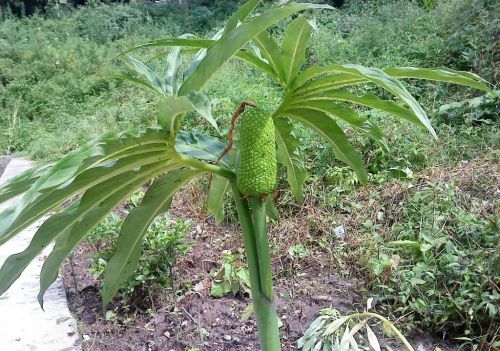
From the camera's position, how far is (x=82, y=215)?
0.95 meters

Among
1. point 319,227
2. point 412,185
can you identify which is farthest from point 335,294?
point 412,185

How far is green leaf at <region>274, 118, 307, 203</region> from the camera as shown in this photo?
3.81 feet

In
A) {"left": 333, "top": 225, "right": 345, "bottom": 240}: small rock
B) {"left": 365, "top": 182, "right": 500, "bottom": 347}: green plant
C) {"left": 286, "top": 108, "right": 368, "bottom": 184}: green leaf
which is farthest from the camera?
{"left": 333, "top": 225, "right": 345, "bottom": 240}: small rock

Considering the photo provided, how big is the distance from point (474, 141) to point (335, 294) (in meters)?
1.91

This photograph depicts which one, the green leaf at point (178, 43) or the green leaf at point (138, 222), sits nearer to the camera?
the green leaf at point (178, 43)

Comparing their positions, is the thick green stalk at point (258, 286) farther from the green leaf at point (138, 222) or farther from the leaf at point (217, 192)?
the leaf at point (217, 192)

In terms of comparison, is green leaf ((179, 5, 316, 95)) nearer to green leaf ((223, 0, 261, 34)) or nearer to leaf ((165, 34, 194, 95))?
green leaf ((223, 0, 261, 34))

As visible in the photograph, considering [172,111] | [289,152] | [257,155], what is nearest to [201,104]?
[172,111]

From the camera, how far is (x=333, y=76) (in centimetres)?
91

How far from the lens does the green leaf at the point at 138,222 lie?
41.4 inches

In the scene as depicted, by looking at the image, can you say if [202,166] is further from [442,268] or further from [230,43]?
[442,268]

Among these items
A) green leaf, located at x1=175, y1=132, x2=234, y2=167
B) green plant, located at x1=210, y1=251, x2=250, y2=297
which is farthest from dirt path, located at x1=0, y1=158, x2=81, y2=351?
green leaf, located at x1=175, y1=132, x2=234, y2=167

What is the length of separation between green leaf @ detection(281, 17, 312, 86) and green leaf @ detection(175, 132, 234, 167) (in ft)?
0.63

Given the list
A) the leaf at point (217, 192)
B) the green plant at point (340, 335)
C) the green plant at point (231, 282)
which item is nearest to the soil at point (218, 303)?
the green plant at point (231, 282)
